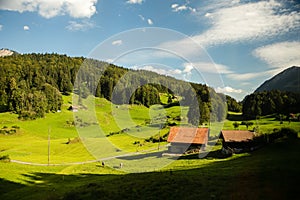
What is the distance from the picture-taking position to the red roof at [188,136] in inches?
2707

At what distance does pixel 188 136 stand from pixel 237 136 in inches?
488

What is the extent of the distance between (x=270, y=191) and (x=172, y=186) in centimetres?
1048

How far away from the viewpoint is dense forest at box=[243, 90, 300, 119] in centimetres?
10021

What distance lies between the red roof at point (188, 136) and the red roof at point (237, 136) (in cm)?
634

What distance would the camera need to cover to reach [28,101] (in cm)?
15325

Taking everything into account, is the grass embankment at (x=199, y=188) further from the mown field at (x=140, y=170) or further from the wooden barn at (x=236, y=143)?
the wooden barn at (x=236, y=143)

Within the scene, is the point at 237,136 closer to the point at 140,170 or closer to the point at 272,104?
the point at 140,170

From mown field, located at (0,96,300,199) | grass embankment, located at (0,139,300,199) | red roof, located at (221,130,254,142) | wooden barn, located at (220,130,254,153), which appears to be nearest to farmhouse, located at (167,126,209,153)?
mown field, located at (0,96,300,199)

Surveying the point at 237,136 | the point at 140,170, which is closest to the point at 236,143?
the point at 237,136

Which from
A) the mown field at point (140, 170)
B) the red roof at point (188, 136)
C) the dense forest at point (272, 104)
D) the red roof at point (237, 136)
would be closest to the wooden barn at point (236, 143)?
the red roof at point (237, 136)

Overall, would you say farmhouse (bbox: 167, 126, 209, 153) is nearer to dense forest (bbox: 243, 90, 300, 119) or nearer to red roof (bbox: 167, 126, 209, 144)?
red roof (bbox: 167, 126, 209, 144)

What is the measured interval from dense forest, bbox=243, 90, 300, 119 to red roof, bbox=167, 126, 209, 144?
42.8 metres

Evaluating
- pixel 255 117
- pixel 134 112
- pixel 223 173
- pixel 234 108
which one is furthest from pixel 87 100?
pixel 223 173

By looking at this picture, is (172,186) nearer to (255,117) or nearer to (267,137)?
(267,137)
